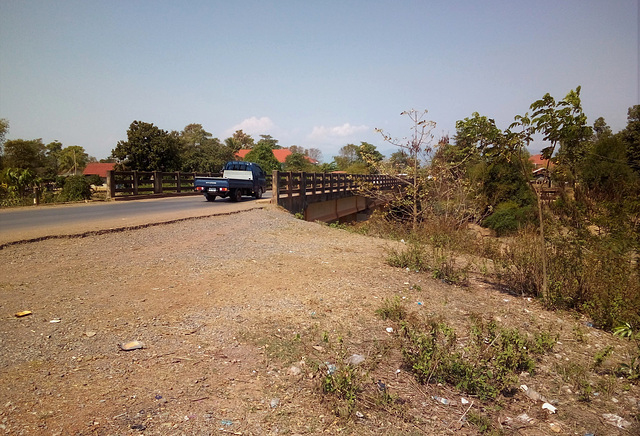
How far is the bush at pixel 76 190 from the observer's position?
23672mm

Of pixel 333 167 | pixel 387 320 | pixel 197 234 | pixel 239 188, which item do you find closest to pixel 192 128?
pixel 333 167

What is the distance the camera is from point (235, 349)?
4.31 meters

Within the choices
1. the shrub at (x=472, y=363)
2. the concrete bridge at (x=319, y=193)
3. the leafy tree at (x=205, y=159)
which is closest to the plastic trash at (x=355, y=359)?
the shrub at (x=472, y=363)

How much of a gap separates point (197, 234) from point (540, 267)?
24.2 feet

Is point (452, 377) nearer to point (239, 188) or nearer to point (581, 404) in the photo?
point (581, 404)

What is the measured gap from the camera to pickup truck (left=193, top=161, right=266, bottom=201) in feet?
67.2

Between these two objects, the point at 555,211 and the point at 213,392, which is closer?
the point at 213,392

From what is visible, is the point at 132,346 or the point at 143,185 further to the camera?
the point at 143,185

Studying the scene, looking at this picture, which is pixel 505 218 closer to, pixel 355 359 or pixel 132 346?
pixel 355 359

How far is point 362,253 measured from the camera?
9422 millimetres

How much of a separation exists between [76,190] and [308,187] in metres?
13.3

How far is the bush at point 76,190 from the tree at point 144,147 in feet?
55.7

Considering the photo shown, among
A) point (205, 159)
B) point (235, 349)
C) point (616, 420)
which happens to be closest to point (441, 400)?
point (616, 420)

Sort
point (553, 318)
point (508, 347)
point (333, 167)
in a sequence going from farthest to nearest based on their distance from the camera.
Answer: point (333, 167)
point (553, 318)
point (508, 347)
